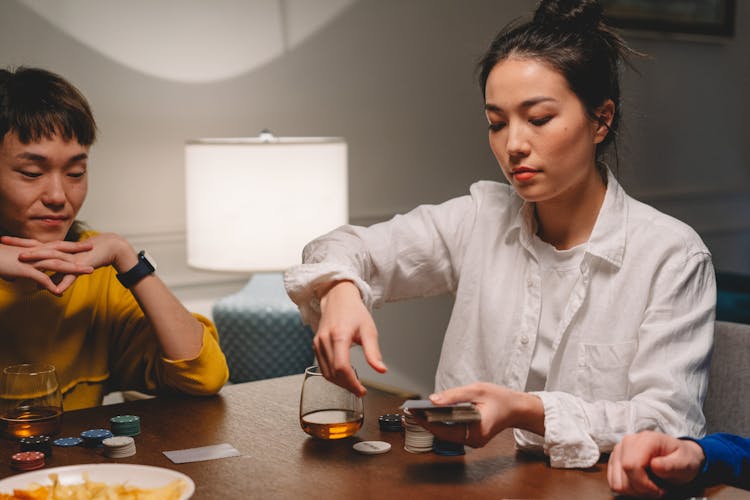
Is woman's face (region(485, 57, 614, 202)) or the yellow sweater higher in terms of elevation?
woman's face (region(485, 57, 614, 202))

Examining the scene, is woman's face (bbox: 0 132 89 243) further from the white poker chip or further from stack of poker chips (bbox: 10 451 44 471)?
the white poker chip

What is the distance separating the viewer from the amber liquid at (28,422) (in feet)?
4.17

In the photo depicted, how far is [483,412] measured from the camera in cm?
113

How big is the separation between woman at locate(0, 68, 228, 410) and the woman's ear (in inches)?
A: 30.4

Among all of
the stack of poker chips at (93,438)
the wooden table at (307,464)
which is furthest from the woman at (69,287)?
the stack of poker chips at (93,438)

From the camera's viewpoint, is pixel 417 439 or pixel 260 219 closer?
pixel 417 439

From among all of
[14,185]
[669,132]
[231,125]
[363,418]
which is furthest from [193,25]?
[669,132]

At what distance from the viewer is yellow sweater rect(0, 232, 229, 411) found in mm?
1600

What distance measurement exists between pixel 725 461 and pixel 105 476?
76 cm

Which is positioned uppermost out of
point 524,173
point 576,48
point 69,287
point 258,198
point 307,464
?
point 576,48

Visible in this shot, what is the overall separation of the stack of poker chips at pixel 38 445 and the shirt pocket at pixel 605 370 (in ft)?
2.75

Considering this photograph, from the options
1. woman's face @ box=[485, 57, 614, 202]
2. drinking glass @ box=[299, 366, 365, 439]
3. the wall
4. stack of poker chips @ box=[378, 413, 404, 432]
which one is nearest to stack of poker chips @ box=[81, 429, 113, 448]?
drinking glass @ box=[299, 366, 365, 439]

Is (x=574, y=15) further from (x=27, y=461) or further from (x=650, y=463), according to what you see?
(x=27, y=461)

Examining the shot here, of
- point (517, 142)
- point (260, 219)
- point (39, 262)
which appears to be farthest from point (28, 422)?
point (260, 219)
